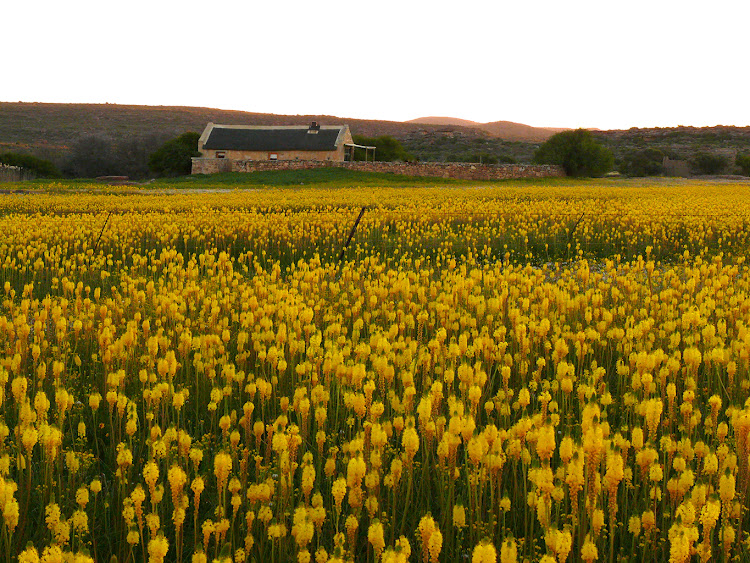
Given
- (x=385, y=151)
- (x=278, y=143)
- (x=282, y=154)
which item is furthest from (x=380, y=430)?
(x=385, y=151)

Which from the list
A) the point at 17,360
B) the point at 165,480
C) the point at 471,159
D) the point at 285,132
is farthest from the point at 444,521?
the point at 471,159

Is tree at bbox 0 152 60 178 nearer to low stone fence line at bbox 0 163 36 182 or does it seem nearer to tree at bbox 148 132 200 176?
low stone fence line at bbox 0 163 36 182

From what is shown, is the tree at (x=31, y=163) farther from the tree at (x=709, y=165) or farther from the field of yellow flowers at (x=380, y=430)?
the tree at (x=709, y=165)

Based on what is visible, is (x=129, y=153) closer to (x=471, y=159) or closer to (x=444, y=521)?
(x=471, y=159)

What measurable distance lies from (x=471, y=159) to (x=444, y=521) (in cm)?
9035

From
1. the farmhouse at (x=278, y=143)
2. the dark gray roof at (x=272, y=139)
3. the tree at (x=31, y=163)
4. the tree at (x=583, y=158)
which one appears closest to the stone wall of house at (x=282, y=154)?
the farmhouse at (x=278, y=143)

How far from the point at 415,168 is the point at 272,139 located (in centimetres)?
2090

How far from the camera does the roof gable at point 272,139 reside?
232ft

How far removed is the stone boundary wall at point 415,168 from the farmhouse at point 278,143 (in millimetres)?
7220

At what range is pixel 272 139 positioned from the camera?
239 feet

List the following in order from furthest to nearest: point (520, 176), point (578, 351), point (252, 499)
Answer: point (520, 176) → point (578, 351) → point (252, 499)

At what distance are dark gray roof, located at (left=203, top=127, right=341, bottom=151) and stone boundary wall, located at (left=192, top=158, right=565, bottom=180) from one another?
7955 mm

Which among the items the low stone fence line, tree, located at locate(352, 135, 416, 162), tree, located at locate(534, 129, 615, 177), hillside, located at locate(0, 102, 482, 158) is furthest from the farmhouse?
hillside, located at locate(0, 102, 482, 158)

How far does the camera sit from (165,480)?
13.1 feet
